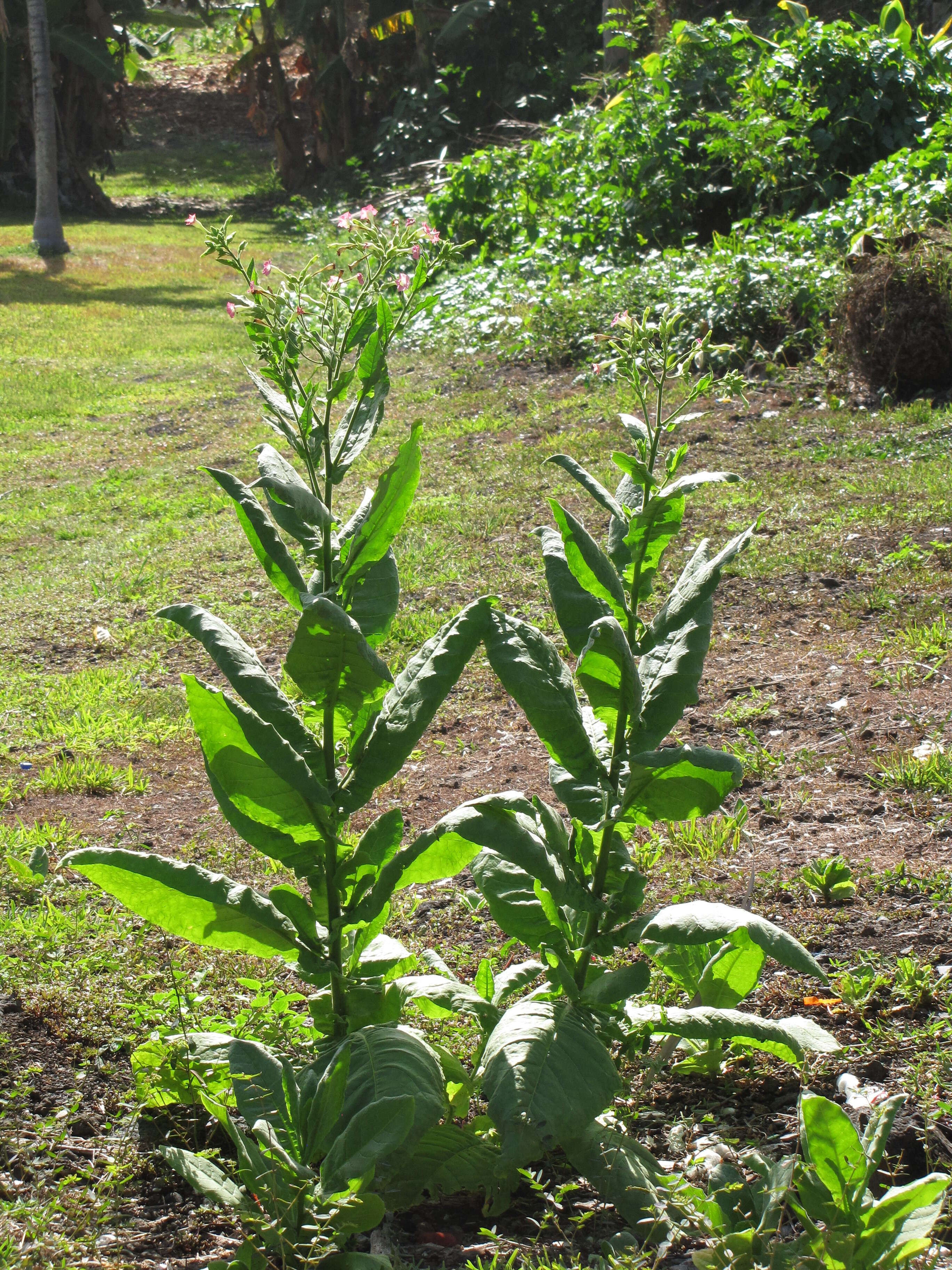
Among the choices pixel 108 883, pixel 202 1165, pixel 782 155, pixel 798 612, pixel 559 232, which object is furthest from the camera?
pixel 559 232

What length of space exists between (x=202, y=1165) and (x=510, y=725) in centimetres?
247

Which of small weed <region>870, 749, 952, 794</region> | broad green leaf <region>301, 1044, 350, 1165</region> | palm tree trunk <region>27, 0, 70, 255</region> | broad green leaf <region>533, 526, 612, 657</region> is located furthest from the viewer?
palm tree trunk <region>27, 0, 70, 255</region>

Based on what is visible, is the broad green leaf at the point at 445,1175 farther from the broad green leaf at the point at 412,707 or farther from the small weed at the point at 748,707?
the small weed at the point at 748,707

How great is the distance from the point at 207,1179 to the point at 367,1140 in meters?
0.31

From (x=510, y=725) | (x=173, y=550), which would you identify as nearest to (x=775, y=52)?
(x=173, y=550)

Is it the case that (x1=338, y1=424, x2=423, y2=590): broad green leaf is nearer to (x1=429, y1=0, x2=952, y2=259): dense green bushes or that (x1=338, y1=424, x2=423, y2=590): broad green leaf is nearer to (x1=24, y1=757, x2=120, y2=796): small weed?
(x1=24, y1=757, x2=120, y2=796): small weed

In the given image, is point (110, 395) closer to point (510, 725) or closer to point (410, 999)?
point (510, 725)

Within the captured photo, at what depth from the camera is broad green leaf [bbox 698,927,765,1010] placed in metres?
2.33

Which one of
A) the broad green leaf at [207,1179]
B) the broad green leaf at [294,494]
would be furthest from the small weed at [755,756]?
the broad green leaf at [207,1179]

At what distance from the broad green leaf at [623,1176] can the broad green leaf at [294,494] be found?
46.8 inches

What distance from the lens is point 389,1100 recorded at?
1885 mm

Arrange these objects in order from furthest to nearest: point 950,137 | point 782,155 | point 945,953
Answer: point 782,155 → point 950,137 → point 945,953

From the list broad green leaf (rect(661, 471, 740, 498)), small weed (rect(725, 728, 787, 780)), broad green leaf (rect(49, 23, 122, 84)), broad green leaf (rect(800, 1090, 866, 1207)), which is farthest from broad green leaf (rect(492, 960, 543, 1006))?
broad green leaf (rect(49, 23, 122, 84))

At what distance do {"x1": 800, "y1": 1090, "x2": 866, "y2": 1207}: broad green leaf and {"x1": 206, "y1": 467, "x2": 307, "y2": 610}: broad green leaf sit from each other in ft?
4.18
